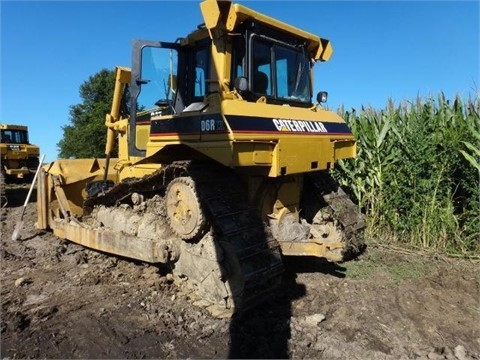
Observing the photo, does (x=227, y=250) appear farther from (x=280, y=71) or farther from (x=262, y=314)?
(x=280, y=71)

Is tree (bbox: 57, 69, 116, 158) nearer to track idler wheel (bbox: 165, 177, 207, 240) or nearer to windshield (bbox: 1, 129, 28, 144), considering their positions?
windshield (bbox: 1, 129, 28, 144)

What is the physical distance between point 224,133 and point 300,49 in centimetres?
201

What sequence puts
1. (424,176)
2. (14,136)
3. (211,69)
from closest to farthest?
1. (211,69)
2. (424,176)
3. (14,136)

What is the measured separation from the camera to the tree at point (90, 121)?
2528 centimetres

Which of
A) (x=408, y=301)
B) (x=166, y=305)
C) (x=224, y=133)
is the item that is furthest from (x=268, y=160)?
(x=408, y=301)

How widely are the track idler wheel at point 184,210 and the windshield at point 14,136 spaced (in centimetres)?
1671

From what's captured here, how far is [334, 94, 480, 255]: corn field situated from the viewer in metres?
5.86

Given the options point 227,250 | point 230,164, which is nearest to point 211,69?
point 230,164

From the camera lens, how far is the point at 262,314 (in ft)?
12.8

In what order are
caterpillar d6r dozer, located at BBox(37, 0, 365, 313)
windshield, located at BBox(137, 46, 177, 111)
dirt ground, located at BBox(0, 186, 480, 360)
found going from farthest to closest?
windshield, located at BBox(137, 46, 177, 111)
caterpillar d6r dozer, located at BBox(37, 0, 365, 313)
dirt ground, located at BBox(0, 186, 480, 360)

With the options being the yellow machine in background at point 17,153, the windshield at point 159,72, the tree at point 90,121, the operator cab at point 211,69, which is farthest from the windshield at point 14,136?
the windshield at point 159,72

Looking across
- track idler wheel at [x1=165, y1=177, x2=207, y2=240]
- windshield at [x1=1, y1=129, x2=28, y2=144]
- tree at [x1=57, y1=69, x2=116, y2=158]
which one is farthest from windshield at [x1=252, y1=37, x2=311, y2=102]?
tree at [x1=57, y1=69, x2=116, y2=158]

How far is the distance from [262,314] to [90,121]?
84.3 feet

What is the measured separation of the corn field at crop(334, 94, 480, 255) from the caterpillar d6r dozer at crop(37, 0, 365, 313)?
1.54 meters
